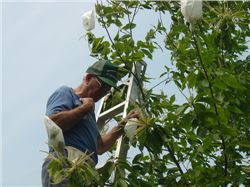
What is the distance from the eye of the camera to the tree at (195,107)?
3.30 meters

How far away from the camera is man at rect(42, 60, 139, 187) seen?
3.43 m

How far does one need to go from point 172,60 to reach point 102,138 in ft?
2.94

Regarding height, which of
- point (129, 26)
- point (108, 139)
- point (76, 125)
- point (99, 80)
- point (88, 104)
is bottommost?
point (108, 139)

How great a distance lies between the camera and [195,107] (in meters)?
3.25

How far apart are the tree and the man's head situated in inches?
10.3

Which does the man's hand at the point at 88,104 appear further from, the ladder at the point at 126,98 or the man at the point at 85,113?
the ladder at the point at 126,98

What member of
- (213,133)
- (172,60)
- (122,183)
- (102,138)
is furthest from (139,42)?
(122,183)

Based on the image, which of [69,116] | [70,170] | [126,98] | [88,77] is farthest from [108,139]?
[70,170]

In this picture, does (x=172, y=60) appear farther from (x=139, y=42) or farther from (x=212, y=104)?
(x=212, y=104)

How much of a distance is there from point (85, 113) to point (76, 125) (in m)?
0.17

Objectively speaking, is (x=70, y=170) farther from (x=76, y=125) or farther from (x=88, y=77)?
(x=88, y=77)

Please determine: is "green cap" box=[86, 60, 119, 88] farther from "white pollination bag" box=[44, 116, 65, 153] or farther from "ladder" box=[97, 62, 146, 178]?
"white pollination bag" box=[44, 116, 65, 153]

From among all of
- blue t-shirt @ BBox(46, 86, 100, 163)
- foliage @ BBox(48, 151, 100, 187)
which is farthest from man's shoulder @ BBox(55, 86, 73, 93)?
foliage @ BBox(48, 151, 100, 187)

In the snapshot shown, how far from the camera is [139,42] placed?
430 cm
